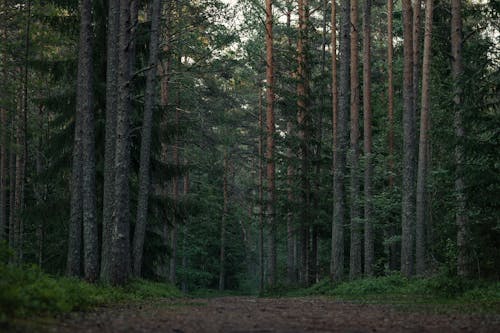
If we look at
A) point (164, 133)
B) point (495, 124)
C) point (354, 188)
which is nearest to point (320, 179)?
point (354, 188)

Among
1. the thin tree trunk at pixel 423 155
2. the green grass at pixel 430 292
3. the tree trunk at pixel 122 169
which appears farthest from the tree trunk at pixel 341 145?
the tree trunk at pixel 122 169

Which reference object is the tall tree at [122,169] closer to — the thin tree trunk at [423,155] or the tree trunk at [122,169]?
the tree trunk at [122,169]

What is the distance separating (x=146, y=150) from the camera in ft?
67.3

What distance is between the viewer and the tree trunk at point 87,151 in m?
16.1

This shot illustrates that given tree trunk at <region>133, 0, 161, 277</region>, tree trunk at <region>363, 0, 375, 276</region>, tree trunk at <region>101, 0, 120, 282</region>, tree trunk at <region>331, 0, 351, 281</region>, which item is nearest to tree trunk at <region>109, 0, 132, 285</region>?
tree trunk at <region>101, 0, 120, 282</region>

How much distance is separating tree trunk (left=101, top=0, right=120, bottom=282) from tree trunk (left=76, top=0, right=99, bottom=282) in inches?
16.2

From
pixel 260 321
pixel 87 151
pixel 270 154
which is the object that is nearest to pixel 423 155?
pixel 270 154

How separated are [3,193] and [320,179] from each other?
1646 centimetres

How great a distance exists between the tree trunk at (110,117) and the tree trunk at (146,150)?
10.5ft

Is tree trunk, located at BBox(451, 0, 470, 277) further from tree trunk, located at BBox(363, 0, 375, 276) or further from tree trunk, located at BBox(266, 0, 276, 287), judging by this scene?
tree trunk, located at BBox(266, 0, 276, 287)

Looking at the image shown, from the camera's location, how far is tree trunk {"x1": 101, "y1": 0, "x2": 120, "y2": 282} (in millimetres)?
16578

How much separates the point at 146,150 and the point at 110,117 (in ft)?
12.4

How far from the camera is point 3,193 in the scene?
30984 millimetres

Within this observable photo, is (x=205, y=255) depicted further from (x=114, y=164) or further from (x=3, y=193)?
(x=114, y=164)
